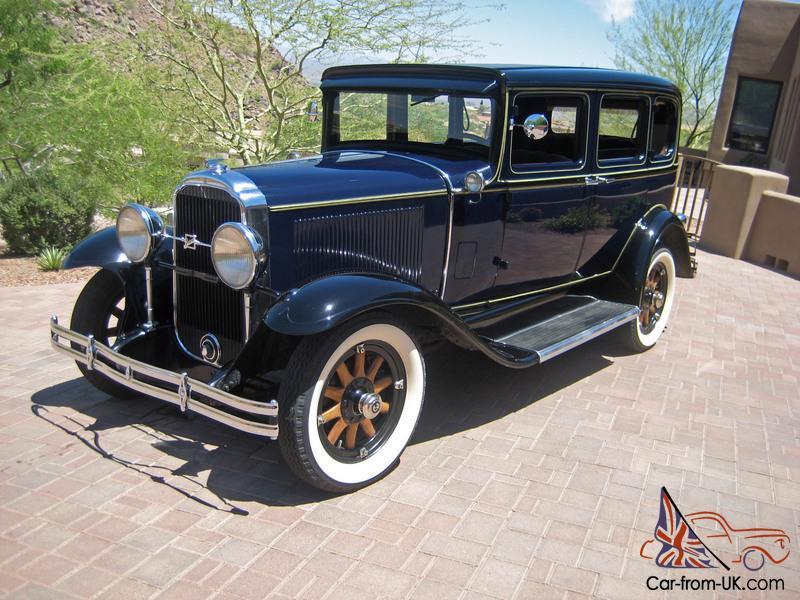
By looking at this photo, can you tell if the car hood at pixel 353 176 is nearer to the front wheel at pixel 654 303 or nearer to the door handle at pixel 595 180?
the door handle at pixel 595 180

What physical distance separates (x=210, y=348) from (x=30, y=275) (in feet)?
13.4

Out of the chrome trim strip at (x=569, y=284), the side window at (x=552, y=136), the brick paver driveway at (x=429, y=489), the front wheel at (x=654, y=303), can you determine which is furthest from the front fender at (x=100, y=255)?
the front wheel at (x=654, y=303)

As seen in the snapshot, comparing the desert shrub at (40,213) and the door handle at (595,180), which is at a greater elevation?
the door handle at (595,180)

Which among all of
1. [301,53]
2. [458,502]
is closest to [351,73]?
[458,502]

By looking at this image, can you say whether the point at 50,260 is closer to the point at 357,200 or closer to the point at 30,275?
the point at 30,275

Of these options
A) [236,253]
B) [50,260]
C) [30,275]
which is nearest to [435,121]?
[236,253]

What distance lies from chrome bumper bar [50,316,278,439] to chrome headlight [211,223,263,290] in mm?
491

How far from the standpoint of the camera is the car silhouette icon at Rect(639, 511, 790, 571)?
2.84 meters

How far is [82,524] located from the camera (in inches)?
109

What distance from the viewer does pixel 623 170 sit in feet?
15.8

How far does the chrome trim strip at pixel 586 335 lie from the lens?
383cm

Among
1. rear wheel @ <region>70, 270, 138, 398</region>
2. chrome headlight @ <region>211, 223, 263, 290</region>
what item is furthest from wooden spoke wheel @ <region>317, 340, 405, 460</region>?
rear wheel @ <region>70, 270, 138, 398</region>

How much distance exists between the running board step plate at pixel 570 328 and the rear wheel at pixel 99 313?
214cm

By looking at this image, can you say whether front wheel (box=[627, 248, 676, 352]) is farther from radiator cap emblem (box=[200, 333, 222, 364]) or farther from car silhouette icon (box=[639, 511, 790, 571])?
radiator cap emblem (box=[200, 333, 222, 364])
